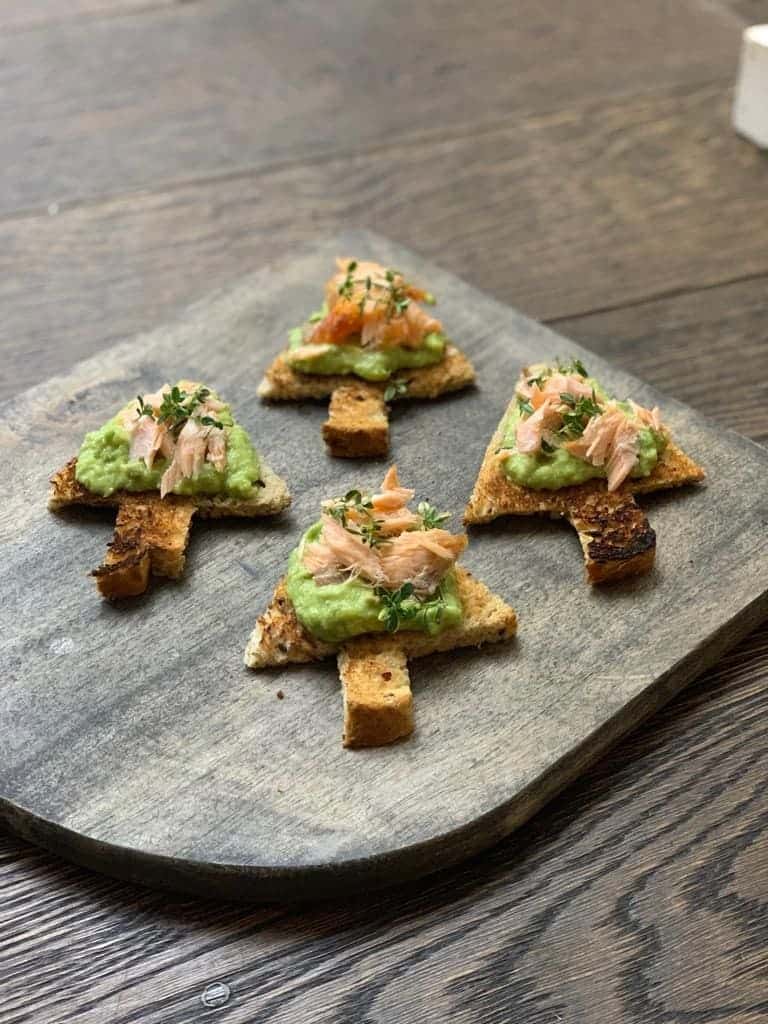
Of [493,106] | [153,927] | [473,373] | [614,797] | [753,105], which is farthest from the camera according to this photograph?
[493,106]

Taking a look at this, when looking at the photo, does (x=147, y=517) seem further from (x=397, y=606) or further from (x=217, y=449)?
(x=397, y=606)

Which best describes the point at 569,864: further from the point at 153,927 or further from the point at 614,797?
the point at 153,927

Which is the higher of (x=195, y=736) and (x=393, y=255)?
(x=393, y=255)

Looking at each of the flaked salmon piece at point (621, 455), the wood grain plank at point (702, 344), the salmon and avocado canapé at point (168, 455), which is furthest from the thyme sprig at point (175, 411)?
the wood grain plank at point (702, 344)

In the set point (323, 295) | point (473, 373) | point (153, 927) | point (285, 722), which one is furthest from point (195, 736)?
point (323, 295)

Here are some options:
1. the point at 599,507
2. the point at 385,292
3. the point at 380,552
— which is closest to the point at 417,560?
the point at 380,552

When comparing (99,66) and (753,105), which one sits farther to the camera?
(99,66)
